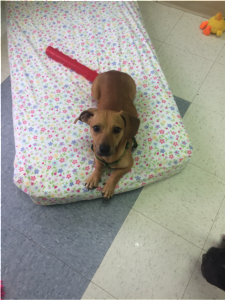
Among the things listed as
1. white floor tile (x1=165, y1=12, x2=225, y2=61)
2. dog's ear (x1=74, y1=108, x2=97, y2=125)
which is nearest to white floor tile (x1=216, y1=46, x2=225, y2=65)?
white floor tile (x1=165, y1=12, x2=225, y2=61)

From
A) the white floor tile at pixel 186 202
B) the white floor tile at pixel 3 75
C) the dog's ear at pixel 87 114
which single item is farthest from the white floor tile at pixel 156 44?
the white floor tile at pixel 3 75

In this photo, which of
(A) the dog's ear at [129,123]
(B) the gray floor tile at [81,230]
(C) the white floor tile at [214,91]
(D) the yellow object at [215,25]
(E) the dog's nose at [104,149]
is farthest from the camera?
(D) the yellow object at [215,25]

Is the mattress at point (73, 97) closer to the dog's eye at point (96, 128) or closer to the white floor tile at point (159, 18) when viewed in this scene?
the white floor tile at point (159, 18)

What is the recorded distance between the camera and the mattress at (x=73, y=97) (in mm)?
2146

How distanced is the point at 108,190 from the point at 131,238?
19.6 inches

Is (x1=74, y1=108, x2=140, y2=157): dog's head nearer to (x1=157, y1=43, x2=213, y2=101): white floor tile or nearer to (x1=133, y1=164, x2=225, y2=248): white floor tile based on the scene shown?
(x1=133, y1=164, x2=225, y2=248): white floor tile

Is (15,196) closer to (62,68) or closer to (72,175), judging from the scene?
(72,175)

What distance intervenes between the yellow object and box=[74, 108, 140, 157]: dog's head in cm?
244

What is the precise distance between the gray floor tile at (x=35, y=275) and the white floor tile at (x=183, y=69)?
237 centimetres

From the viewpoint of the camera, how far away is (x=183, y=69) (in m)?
3.05

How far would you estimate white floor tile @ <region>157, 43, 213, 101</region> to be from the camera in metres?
2.89

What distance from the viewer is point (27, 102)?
8.25 ft

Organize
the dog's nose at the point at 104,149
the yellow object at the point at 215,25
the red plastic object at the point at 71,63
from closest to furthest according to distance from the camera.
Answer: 1. the dog's nose at the point at 104,149
2. the red plastic object at the point at 71,63
3. the yellow object at the point at 215,25

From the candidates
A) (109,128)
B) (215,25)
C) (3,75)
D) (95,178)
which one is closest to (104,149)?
(109,128)
